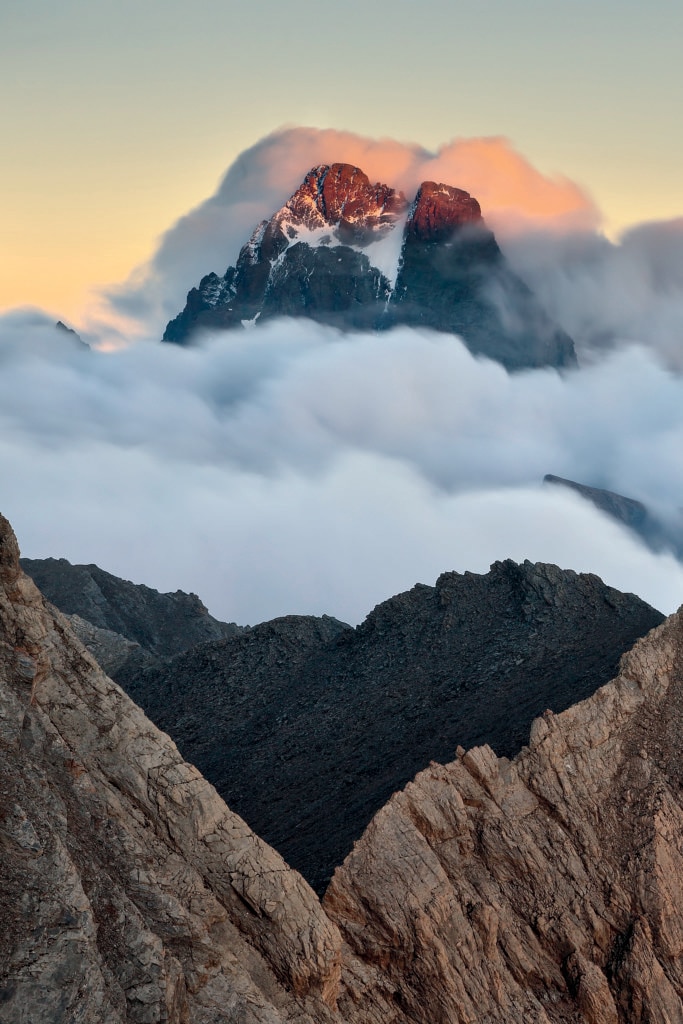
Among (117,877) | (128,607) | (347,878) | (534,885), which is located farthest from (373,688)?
(128,607)

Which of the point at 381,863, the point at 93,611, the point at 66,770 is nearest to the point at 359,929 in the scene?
the point at 381,863

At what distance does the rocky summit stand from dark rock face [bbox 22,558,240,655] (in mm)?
58705

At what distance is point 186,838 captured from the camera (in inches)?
1986

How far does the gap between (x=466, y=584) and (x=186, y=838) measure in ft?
150

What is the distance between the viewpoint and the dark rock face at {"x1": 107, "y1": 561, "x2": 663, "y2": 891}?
74125 mm

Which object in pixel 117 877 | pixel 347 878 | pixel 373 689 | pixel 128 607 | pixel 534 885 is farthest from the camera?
pixel 128 607

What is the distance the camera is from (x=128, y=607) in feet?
456

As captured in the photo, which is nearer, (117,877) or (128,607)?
(117,877)

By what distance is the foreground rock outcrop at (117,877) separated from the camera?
4069 centimetres

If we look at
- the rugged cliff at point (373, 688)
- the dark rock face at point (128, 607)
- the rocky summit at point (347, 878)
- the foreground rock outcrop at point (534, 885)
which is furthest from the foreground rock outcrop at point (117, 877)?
the dark rock face at point (128, 607)

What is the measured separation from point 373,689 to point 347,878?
2737 centimetres

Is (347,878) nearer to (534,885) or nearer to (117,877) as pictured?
(534,885)

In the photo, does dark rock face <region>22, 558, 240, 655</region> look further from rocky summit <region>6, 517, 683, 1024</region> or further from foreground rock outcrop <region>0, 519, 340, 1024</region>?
foreground rock outcrop <region>0, 519, 340, 1024</region>

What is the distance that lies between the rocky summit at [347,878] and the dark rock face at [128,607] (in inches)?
2311
